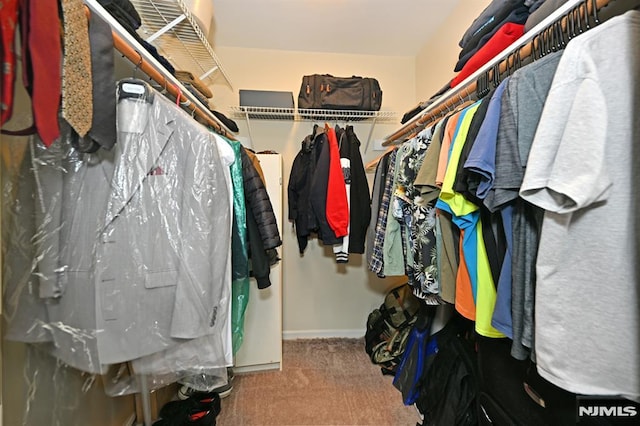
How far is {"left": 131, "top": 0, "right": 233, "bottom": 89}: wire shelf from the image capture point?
1.20 meters

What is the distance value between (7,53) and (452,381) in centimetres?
172

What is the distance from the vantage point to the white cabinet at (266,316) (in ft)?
5.81

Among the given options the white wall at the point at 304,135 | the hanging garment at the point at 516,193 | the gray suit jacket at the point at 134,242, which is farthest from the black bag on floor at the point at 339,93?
the hanging garment at the point at 516,193

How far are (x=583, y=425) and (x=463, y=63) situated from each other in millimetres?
1295

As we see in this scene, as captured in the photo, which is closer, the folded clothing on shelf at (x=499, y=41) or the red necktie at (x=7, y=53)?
the red necktie at (x=7, y=53)

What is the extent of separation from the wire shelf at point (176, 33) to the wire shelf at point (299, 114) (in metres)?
0.36

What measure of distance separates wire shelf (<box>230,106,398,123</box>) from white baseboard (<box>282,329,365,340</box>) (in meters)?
1.79

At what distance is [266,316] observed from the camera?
1.79m

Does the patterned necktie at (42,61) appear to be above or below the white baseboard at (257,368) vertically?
above

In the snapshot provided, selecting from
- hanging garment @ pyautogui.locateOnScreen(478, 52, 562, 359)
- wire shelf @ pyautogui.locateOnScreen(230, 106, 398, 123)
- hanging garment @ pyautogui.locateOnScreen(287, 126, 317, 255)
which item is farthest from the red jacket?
hanging garment @ pyautogui.locateOnScreen(478, 52, 562, 359)

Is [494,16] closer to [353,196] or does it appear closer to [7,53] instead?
[353,196]

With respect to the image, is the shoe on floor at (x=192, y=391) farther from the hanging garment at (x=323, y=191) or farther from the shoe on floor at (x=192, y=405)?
the hanging garment at (x=323, y=191)

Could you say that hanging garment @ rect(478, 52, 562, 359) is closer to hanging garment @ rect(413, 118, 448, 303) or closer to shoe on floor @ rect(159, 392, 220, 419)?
hanging garment @ rect(413, 118, 448, 303)

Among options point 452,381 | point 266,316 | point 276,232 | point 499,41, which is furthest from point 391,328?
point 499,41
